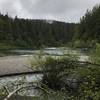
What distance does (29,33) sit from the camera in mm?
134875

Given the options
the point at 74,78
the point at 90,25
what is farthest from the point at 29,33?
the point at 74,78

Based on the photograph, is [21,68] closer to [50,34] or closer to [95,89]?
[95,89]

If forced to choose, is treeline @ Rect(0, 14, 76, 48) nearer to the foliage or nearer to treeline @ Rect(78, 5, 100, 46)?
treeline @ Rect(78, 5, 100, 46)

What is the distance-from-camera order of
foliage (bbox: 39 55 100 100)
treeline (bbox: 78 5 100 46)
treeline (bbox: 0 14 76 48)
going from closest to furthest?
foliage (bbox: 39 55 100 100)
treeline (bbox: 78 5 100 46)
treeline (bbox: 0 14 76 48)

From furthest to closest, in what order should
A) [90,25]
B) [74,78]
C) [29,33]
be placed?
[29,33]
[90,25]
[74,78]

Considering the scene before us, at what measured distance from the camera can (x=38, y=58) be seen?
1598 centimetres

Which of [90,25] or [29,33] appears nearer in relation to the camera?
[90,25]

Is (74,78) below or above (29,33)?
below

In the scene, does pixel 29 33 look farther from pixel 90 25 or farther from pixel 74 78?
pixel 74 78

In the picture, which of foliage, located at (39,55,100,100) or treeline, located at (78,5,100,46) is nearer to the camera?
foliage, located at (39,55,100,100)

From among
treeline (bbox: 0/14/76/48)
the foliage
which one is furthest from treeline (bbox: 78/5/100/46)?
the foliage

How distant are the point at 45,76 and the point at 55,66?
84 cm

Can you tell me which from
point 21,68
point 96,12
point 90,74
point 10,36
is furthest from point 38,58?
point 10,36

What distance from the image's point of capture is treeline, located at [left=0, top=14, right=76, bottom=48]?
4326 inches
